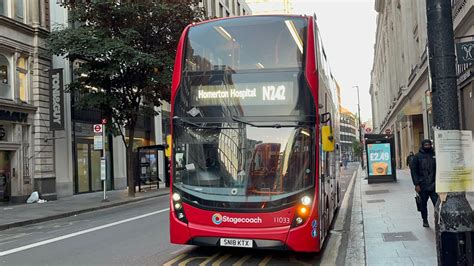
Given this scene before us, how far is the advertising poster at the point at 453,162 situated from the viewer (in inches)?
172

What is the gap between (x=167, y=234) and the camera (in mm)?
10656

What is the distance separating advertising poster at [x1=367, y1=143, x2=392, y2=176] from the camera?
76.9 feet

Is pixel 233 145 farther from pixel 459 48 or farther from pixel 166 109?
pixel 166 109

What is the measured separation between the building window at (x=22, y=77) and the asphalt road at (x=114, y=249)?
945cm

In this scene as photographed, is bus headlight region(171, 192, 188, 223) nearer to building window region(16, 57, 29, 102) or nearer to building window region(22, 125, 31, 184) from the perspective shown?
building window region(22, 125, 31, 184)

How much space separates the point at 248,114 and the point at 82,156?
785 inches

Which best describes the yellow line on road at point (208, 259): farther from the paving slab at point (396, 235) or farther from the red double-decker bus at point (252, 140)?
the paving slab at point (396, 235)

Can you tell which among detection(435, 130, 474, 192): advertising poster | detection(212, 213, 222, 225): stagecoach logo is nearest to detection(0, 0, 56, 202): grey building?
detection(212, 213, 222, 225): stagecoach logo

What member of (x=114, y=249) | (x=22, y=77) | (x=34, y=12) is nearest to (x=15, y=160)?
(x=22, y=77)

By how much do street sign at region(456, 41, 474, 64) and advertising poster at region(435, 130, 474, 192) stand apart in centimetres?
172

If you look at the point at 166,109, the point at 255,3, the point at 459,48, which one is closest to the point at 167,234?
the point at 459,48

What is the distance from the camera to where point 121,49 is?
65.7ft

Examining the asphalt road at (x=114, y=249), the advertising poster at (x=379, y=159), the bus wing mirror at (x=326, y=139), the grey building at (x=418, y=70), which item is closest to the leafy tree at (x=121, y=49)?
the asphalt road at (x=114, y=249)

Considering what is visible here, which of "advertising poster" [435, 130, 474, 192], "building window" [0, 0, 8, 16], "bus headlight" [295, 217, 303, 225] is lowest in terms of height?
"bus headlight" [295, 217, 303, 225]
